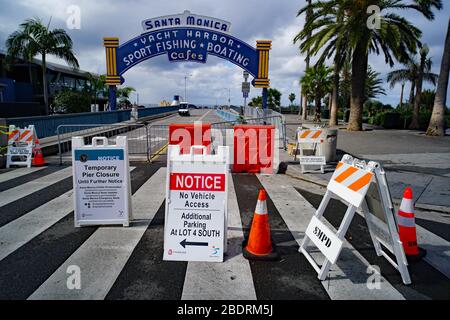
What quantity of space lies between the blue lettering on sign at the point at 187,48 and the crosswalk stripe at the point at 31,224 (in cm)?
793

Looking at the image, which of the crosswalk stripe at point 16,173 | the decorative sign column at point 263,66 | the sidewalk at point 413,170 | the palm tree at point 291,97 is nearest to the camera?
the sidewalk at point 413,170

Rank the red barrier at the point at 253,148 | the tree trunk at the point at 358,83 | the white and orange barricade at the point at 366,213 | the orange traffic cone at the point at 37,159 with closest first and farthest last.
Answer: the white and orange barricade at the point at 366,213
the red barrier at the point at 253,148
the orange traffic cone at the point at 37,159
the tree trunk at the point at 358,83

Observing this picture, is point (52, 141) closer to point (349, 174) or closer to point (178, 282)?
point (178, 282)

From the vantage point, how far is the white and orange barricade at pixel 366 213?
3.19m

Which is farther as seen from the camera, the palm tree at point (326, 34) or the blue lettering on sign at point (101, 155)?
the palm tree at point (326, 34)

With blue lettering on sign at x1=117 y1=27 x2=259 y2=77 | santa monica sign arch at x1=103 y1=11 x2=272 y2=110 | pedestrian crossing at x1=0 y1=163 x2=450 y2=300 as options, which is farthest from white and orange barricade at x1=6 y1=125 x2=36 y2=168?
blue lettering on sign at x1=117 y1=27 x2=259 y2=77

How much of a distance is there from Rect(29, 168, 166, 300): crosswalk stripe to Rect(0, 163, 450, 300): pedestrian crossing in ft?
0.04

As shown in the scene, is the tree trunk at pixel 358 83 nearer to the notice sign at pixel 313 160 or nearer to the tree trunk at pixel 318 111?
the tree trunk at pixel 318 111

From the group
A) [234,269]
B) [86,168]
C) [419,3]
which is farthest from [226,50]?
[419,3]

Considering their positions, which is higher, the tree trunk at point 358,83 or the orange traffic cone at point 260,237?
the tree trunk at point 358,83

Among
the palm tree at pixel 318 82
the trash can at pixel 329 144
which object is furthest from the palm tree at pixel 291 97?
the trash can at pixel 329 144

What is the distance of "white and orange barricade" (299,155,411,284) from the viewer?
3193 millimetres

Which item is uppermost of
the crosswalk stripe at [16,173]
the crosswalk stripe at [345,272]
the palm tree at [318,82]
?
the palm tree at [318,82]
